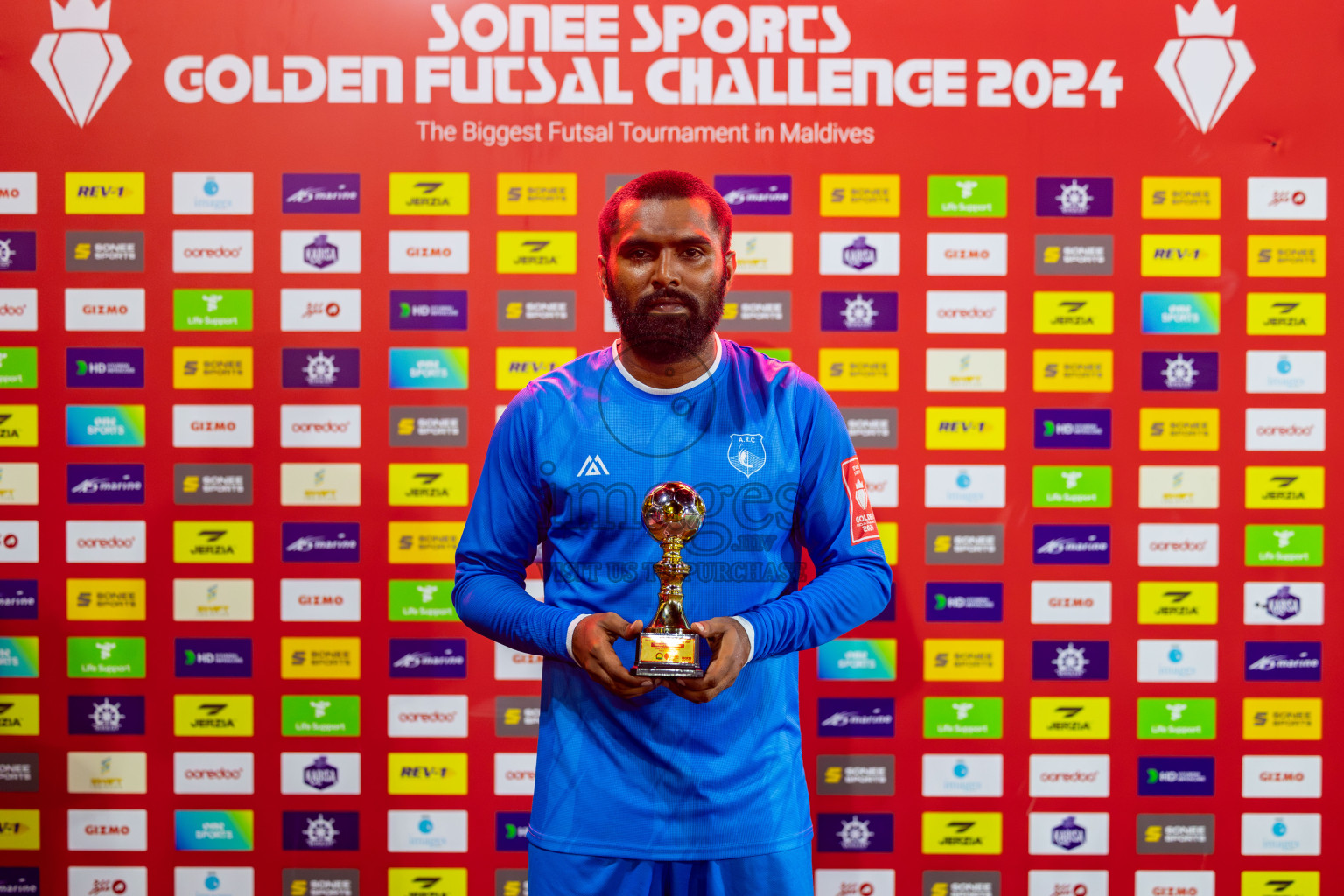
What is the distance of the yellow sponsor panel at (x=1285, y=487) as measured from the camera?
8.34 ft

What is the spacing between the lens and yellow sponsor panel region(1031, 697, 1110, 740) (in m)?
2.54

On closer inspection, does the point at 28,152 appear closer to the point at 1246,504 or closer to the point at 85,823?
the point at 85,823

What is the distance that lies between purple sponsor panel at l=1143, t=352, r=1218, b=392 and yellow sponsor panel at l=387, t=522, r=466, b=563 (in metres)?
1.95

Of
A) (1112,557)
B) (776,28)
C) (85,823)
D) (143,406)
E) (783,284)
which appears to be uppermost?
(776,28)

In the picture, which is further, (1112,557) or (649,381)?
(1112,557)

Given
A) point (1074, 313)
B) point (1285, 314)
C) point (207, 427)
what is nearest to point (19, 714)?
point (207, 427)

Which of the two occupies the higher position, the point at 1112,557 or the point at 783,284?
the point at 783,284

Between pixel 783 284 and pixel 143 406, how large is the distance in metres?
1.79

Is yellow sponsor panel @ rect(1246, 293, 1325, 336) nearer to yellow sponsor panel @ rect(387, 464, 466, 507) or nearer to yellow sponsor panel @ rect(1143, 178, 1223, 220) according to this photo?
yellow sponsor panel @ rect(1143, 178, 1223, 220)

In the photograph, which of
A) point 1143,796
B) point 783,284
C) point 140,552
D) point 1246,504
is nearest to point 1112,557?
point 1246,504

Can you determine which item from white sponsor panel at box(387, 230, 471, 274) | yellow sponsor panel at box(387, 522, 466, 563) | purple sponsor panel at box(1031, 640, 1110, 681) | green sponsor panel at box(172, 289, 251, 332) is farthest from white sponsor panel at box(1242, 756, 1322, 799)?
green sponsor panel at box(172, 289, 251, 332)

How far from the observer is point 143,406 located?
99.0 inches

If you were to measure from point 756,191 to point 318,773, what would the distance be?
201cm

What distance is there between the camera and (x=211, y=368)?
8.24 feet
